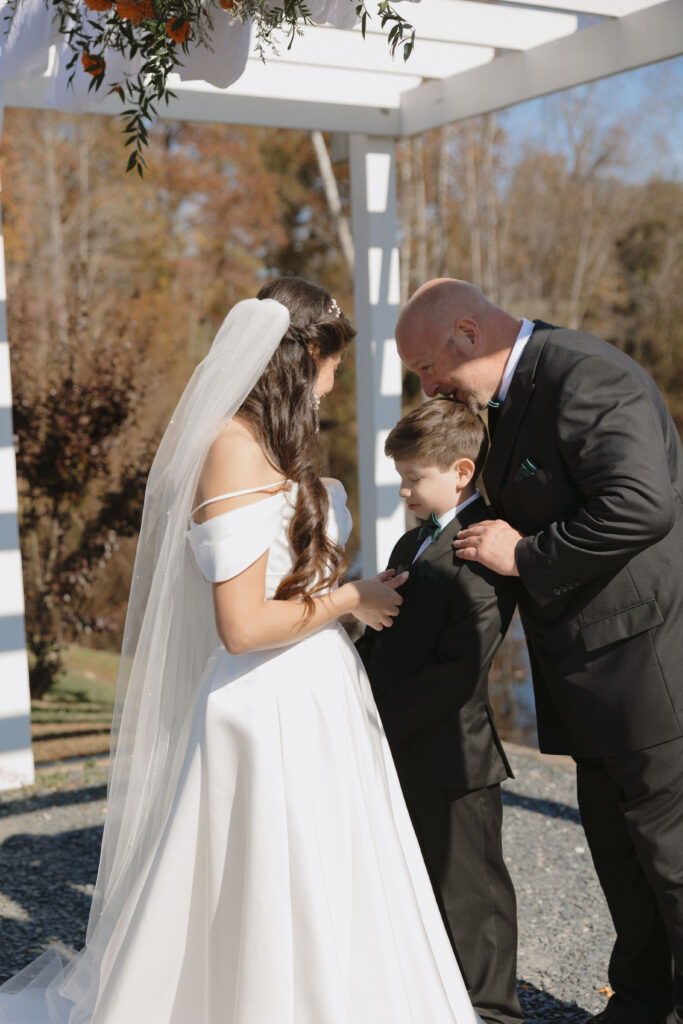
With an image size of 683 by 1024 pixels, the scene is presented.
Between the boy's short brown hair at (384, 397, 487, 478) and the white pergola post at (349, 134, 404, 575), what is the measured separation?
2834 millimetres

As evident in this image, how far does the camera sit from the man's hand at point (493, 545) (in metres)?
2.66

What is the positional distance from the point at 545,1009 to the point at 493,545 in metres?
1.58

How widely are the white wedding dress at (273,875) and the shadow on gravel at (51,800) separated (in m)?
2.63

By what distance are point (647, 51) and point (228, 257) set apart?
1639 centimetres

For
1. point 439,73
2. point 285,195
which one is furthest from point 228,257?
point 439,73

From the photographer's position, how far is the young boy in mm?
2746

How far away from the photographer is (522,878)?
427 centimetres

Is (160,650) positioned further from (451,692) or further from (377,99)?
(377,99)

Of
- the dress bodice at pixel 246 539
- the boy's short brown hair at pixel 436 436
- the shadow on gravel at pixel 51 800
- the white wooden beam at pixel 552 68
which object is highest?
the white wooden beam at pixel 552 68

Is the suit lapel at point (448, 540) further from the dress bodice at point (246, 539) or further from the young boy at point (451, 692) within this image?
the dress bodice at point (246, 539)

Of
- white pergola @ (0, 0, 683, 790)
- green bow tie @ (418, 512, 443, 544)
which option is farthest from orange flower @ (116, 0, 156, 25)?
green bow tie @ (418, 512, 443, 544)

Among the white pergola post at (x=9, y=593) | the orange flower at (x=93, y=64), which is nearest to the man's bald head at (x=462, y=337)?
the orange flower at (x=93, y=64)

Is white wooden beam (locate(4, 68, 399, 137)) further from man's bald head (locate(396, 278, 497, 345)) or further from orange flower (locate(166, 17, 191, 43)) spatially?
man's bald head (locate(396, 278, 497, 345))

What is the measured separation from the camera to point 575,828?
189 inches
